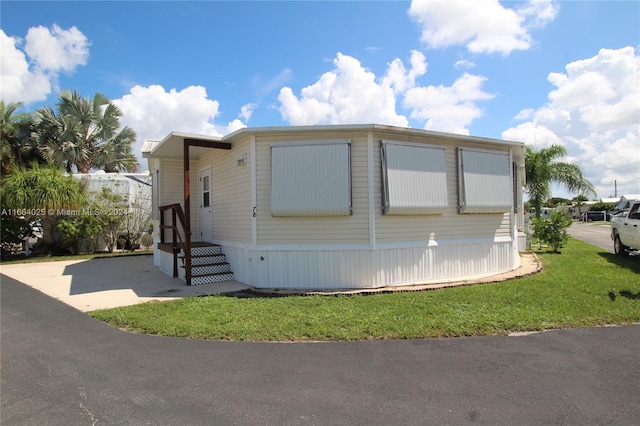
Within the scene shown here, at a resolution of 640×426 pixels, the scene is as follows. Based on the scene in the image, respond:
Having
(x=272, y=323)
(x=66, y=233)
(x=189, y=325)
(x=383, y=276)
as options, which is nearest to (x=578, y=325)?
(x=383, y=276)

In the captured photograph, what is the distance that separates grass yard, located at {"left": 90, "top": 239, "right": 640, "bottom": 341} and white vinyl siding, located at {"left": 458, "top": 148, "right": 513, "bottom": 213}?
1.95 meters

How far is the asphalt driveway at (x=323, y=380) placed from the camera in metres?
2.83

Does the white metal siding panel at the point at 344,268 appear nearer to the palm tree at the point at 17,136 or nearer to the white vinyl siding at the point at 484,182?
the white vinyl siding at the point at 484,182

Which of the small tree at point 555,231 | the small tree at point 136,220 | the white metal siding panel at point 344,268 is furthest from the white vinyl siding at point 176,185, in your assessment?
the small tree at point 555,231

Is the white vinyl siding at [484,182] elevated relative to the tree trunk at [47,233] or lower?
elevated

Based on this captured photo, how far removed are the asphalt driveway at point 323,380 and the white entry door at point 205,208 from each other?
528 cm

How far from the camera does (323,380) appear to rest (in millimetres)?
3428

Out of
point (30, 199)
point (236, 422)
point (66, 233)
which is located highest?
point (30, 199)

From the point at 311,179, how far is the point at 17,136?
1720 cm

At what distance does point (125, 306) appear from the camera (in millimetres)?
6273

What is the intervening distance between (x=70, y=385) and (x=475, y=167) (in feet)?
26.9

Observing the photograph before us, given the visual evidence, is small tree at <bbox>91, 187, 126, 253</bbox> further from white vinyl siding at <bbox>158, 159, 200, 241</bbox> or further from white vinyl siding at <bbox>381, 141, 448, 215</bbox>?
white vinyl siding at <bbox>381, 141, 448, 215</bbox>

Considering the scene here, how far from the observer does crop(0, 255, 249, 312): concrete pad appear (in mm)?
6957

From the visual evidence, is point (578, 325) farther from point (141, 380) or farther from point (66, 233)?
point (66, 233)
